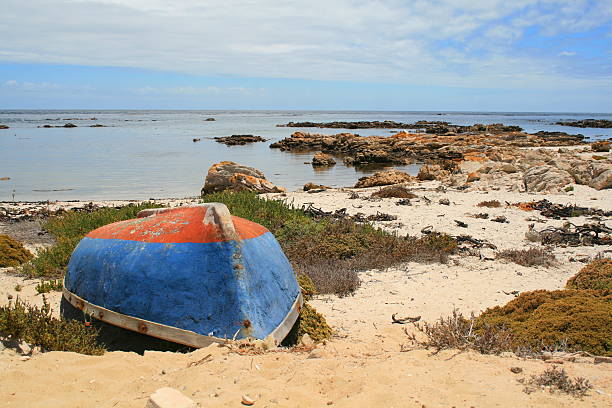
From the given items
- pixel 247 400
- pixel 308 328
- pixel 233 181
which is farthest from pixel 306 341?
pixel 233 181

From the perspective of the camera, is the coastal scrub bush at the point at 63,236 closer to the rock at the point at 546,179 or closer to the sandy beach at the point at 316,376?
the sandy beach at the point at 316,376

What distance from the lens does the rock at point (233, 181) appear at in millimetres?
16234

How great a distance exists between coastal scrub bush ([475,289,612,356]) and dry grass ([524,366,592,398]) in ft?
2.82

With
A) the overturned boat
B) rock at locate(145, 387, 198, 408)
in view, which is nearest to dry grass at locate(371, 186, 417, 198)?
the overturned boat

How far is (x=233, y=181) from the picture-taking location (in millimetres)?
16281

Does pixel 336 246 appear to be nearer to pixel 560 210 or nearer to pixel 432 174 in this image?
pixel 560 210

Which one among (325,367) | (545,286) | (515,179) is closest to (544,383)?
(325,367)

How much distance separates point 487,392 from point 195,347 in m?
2.29

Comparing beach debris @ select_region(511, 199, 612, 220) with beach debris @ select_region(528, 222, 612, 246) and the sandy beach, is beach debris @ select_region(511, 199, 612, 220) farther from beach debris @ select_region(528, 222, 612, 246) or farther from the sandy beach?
the sandy beach

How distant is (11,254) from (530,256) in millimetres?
8486

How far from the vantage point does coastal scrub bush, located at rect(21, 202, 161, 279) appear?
7.21 meters

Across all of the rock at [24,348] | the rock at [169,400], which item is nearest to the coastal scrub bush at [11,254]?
the rock at [24,348]

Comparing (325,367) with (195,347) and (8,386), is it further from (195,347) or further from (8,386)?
(8,386)

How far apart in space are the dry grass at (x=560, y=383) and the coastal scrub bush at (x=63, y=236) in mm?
6426
